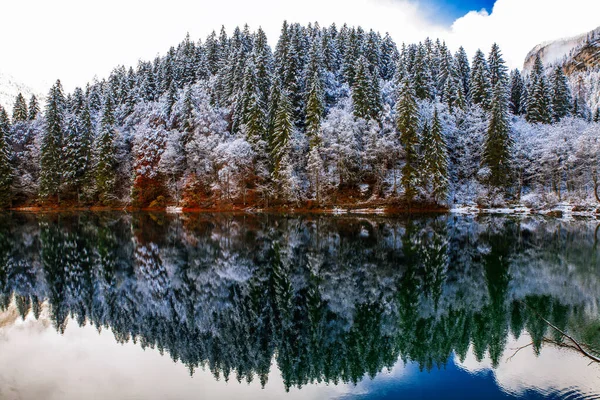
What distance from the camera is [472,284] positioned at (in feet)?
56.4

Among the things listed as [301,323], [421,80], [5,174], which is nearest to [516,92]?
[421,80]

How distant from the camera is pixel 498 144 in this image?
186 ft

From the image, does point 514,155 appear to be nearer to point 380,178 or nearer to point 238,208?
point 380,178

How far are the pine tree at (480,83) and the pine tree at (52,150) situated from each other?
3073 inches

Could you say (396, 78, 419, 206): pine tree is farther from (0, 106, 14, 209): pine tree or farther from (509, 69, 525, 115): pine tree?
(0, 106, 14, 209): pine tree

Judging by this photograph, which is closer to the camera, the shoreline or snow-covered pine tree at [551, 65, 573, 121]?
the shoreline

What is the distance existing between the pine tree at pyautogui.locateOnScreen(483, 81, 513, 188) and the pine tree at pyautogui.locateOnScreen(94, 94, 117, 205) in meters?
63.8

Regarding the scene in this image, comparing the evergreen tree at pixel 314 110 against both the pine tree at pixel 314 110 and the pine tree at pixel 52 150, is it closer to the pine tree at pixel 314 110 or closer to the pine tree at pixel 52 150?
the pine tree at pixel 314 110

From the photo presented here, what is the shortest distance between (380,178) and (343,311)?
47.2m

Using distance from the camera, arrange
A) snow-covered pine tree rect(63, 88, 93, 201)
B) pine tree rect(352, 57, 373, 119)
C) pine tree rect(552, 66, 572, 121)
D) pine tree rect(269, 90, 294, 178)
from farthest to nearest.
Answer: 1. pine tree rect(552, 66, 572, 121)
2. snow-covered pine tree rect(63, 88, 93, 201)
3. pine tree rect(352, 57, 373, 119)
4. pine tree rect(269, 90, 294, 178)

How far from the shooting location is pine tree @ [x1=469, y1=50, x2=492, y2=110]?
71.0 m

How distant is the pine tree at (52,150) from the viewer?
6931cm

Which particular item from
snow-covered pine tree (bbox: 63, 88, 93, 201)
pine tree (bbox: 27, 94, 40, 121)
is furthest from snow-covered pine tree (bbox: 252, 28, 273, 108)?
pine tree (bbox: 27, 94, 40, 121)

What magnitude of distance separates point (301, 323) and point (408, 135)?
158 ft
